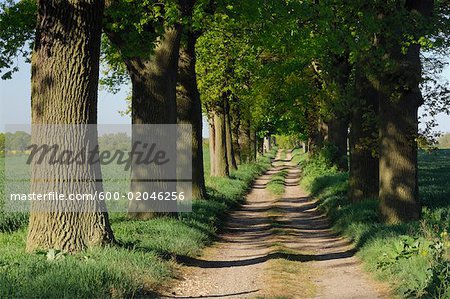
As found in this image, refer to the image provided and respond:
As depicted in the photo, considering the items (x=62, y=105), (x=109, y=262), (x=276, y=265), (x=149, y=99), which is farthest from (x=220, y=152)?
(x=109, y=262)

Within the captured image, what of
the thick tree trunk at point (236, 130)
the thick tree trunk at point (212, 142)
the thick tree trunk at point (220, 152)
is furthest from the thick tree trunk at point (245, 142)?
the thick tree trunk at point (220, 152)

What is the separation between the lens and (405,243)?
10008mm

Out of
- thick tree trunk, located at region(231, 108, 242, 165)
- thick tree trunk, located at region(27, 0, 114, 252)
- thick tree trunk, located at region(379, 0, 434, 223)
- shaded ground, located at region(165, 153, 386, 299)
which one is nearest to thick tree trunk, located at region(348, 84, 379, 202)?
shaded ground, located at region(165, 153, 386, 299)

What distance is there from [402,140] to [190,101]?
349 inches

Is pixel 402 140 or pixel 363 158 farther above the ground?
pixel 402 140

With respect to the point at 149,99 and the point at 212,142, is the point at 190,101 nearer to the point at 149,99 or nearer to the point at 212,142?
the point at 149,99

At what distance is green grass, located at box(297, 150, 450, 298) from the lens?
8.19m

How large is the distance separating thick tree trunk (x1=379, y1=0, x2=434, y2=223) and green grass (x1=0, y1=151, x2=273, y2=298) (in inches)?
186

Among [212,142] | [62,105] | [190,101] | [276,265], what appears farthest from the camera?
[212,142]

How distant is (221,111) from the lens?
32.8 meters

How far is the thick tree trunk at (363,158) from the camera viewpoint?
57.9ft

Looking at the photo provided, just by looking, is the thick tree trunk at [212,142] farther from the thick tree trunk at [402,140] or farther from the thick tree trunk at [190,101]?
the thick tree trunk at [402,140]

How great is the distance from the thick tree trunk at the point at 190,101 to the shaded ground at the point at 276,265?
242 cm

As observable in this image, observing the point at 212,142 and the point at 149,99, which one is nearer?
the point at 149,99
